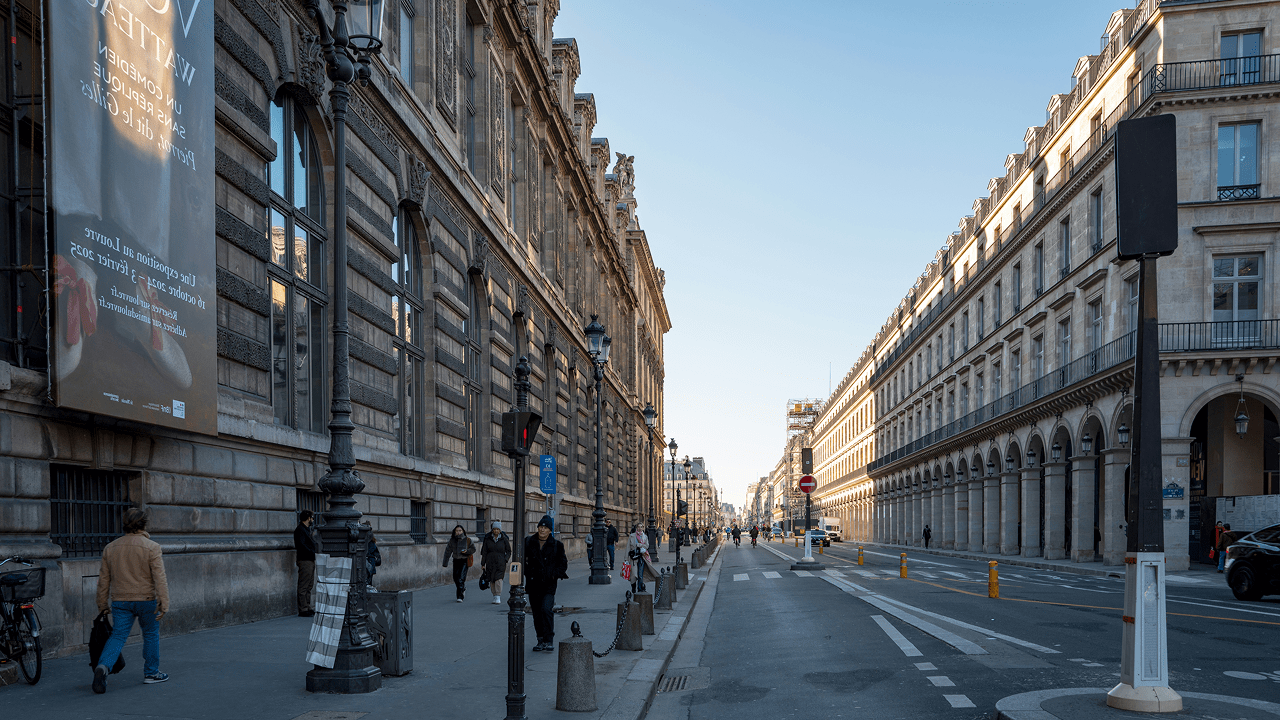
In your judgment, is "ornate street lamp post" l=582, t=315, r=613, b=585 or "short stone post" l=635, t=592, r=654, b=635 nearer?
"short stone post" l=635, t=592, r=654, b=635

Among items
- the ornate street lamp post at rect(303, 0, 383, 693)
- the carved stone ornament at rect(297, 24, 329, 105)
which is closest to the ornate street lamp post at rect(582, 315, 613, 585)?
the carved stone ornament at rect(297, 24, 329, 105)

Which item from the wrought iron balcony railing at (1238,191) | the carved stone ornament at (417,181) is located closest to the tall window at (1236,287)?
the wrought iron balcony railing at (1238,191)

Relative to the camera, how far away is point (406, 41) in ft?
75.3

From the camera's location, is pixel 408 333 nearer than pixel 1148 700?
No

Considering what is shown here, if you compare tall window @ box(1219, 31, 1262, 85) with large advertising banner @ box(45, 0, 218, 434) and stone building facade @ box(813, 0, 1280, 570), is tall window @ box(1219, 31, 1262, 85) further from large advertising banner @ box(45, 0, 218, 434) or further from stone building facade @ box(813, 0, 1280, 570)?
large advertising banner @ box(45, 0, 218, 434)

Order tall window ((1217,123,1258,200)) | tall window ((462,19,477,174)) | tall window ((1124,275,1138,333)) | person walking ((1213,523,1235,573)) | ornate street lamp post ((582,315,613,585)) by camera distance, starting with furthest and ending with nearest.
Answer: tall window ((1124,275,1138,333)), tall window ((1217,123,1258,200)), person walking ((1213,523,1235,573)), tall window ((462,19,477,174)), ornate street lamp post ((582,315,613,585))

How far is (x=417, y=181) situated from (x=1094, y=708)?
17884 millimetres

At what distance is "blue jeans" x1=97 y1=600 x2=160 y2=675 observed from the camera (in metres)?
8.42

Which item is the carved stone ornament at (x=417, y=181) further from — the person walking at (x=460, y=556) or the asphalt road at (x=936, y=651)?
the asphalt road at (x=936, y=651)

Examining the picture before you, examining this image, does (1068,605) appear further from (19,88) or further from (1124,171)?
(19,88)

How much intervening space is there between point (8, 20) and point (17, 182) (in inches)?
64.9

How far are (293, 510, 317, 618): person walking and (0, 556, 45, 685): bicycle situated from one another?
231 inches

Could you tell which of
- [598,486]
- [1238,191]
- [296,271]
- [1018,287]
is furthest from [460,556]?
[1018,287]

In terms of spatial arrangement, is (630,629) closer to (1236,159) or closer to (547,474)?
(547,474)
